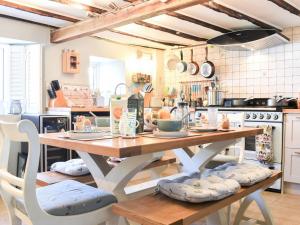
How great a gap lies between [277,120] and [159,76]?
2.45 meters

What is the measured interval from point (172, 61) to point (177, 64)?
21 cm

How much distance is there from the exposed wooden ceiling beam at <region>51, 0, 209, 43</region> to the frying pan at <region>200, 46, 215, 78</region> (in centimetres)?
211

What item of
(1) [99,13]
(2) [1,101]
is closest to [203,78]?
(1) [99,13]

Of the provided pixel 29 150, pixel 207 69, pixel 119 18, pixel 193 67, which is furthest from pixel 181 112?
pixel 193 67

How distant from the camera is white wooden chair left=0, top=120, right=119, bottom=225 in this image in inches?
50.8

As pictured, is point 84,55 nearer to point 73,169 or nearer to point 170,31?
point 170,31

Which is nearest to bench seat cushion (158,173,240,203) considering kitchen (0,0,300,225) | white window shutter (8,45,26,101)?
kitchen (0,0,300,225)

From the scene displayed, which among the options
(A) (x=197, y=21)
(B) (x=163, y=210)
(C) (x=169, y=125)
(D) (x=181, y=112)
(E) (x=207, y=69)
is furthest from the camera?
(E) (x=207, y=69)

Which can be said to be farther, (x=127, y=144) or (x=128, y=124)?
(x=128, y=124)

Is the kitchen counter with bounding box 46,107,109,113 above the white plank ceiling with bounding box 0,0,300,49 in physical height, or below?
below

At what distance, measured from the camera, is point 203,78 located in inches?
201

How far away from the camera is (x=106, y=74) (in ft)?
17.2

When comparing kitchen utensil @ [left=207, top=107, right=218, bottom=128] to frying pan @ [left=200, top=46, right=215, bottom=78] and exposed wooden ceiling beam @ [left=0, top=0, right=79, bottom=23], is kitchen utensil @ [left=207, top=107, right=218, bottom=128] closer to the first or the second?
exposed wooden ceiling beam @ [left=0, top=0, right=79, bottom=23]

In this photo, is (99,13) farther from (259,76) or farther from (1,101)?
(259,76)
